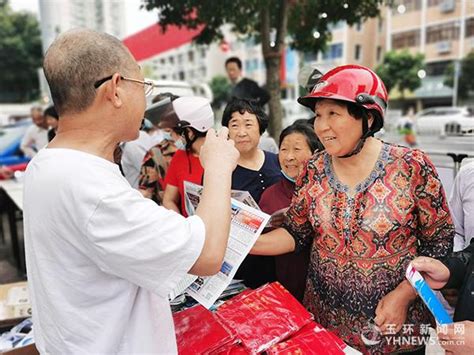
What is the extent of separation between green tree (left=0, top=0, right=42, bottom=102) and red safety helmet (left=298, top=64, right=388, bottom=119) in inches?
1041

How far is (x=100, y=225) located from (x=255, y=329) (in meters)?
0.64

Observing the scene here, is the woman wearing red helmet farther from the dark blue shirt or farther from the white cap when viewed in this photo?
the white cap

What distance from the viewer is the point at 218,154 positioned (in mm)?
1027

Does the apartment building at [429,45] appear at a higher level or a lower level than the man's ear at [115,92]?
higher

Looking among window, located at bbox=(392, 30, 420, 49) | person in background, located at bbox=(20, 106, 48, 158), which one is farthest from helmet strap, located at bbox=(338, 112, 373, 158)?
window, located at bbox=(392, 30, 420, 49)

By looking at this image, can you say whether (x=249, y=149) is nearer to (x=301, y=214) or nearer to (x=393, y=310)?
(x=301, y=214)

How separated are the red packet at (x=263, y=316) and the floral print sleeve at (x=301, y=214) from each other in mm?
230

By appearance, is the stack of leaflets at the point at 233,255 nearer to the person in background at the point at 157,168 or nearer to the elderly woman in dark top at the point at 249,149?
the elderly woman in dark top at the point at 249,149

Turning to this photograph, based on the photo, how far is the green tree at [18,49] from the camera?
2394 cm

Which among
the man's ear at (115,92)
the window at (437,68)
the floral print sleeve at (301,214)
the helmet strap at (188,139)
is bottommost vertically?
the floral print sleeve at (301,214)

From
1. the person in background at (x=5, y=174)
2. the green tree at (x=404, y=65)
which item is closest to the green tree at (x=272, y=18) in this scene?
the person in background at (x=5, y=174)

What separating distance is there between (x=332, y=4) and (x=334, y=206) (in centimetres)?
285

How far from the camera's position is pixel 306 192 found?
141cm

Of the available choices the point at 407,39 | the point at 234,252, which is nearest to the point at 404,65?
the point at 407,39
